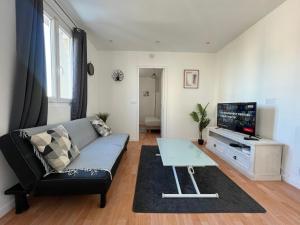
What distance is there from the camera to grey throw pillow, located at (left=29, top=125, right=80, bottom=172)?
68.9 inches

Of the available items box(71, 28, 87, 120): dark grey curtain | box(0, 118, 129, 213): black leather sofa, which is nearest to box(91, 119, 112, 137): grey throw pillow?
box(71, 28, 87, 120): dark grey curtain

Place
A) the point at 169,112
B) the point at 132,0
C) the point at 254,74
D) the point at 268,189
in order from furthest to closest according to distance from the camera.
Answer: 1. the point at 169,112
2. the point at 254,74
3. the point at 132,0
4. the point at 268,189

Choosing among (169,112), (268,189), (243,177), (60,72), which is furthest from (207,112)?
(60,72)

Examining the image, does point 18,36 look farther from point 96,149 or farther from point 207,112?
point 207,112

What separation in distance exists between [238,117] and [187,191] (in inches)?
68.9

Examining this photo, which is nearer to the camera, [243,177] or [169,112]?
[243,177]

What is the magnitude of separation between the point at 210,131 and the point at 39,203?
11.4ft

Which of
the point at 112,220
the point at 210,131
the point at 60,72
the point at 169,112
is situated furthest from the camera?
the point at 169,112

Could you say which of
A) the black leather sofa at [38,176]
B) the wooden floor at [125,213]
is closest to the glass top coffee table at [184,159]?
the wooden floor at [125,213]

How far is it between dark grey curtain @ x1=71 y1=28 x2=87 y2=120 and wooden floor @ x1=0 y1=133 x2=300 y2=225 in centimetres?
167

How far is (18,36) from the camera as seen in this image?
179 cm

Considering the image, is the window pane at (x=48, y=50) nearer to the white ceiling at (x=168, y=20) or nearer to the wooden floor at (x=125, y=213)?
the white ceiling at (x=168, y=20)

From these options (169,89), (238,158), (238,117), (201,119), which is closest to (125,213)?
(238,158)

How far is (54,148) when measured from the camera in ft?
6.12
